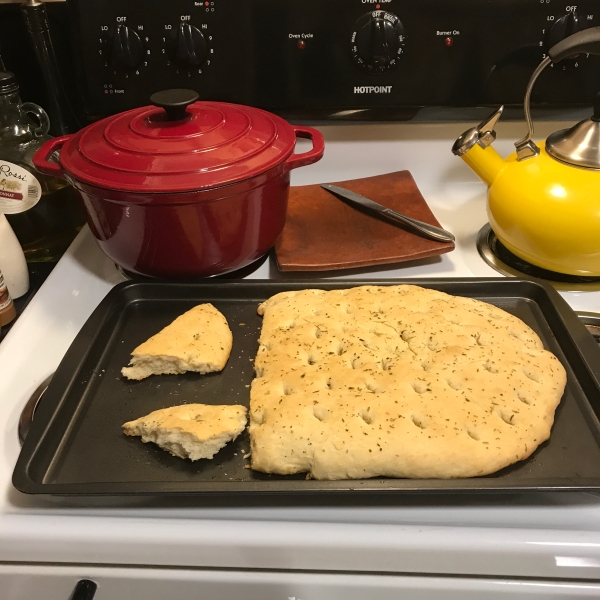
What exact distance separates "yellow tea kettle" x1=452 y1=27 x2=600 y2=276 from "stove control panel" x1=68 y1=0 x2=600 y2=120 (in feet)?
0.42

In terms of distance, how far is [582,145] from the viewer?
29.3 inches

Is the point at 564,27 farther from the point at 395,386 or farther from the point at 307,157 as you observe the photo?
the point at 395,386

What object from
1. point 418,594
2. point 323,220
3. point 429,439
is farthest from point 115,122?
point 418,594

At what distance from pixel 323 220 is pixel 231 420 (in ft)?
1.46

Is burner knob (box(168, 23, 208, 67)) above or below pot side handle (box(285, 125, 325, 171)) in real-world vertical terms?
above

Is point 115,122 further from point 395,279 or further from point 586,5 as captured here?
point 586,5

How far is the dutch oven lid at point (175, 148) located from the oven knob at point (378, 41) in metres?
0.21

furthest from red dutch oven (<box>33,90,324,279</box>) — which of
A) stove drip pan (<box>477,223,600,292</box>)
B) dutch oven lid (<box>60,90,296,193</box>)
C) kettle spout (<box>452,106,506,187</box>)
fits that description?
stove drip pan (<box>477,223,600,292</box>)

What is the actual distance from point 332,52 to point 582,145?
415 mm

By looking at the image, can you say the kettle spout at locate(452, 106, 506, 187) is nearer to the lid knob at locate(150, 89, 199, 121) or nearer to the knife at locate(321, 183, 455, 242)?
the knife at locate(321, 183, 455, 242)

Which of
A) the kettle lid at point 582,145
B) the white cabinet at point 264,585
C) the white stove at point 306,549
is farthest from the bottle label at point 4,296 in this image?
the kettle lid at point 582,145

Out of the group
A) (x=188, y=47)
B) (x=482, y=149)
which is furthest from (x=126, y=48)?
(x=482, y=149)

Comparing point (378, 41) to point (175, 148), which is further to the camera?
point (378, 41)

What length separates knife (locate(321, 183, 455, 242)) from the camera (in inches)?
32.7
